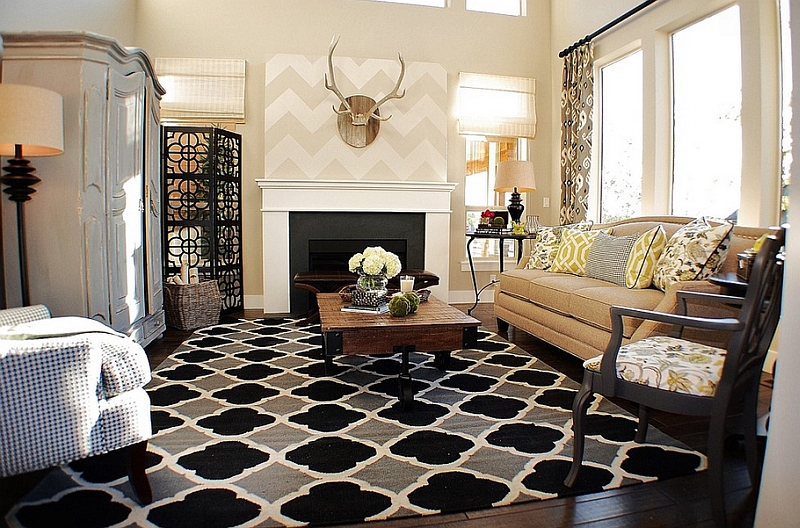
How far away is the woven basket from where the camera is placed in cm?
450

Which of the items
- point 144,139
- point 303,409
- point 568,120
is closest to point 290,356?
point 303,409

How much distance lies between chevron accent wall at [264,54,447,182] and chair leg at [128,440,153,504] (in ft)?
13.1

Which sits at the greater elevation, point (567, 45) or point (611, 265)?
point (567, 45)

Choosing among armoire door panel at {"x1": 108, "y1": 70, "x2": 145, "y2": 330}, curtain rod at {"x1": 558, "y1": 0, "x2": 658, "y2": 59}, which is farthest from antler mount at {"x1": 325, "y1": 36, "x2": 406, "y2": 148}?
armoire door panel at {"x1": 108, "y1": 70, "x2": 145, "y2": 330}

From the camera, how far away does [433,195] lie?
18.7 ft

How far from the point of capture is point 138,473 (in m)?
1.80

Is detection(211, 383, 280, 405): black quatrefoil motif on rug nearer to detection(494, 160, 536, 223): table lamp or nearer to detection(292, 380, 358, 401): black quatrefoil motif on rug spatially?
detection(292, 380, 358, 401): black quatrefoil motif on rug

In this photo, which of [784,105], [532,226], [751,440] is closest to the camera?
[751,440]

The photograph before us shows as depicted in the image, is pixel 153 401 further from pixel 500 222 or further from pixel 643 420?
pixel 500 222

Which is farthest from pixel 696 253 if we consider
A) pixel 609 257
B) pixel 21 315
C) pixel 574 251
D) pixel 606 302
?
pixel 21 315

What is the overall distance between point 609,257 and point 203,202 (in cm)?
362

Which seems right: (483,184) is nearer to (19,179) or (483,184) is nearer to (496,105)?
(496,105)

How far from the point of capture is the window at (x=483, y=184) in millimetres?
6031

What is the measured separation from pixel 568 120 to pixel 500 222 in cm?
142
